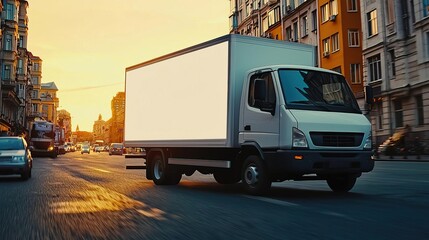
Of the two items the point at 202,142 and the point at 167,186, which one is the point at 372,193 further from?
the point at 167,186

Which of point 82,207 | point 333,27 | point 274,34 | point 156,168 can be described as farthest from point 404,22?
point 82,207

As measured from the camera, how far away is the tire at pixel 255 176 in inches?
319

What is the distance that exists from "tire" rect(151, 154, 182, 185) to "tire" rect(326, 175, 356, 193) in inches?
151

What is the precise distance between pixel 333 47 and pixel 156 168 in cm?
3020

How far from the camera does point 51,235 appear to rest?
4812 millimetres

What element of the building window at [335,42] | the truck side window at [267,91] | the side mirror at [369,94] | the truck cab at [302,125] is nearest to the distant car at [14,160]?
the truck cab at [302,125]

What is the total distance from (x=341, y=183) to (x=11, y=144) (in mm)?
10283

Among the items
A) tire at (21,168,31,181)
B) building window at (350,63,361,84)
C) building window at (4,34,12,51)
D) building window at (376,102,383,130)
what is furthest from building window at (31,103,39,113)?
tire at (21,168,31,181)

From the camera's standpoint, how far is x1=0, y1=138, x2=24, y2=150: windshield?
45.4 feet

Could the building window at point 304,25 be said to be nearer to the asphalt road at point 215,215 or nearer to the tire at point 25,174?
→ the tire at point 25,174

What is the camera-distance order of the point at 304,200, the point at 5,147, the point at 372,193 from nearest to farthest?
the point at 304,200, the point at 372,193, the point at 5,147

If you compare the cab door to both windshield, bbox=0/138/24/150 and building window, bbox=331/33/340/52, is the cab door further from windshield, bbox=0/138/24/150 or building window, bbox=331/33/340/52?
building window, bbox=331/33/340/52

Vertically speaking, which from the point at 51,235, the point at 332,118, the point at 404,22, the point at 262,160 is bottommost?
the point at 51,235

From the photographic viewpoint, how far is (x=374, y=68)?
34.1 metres
